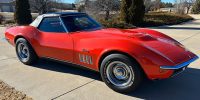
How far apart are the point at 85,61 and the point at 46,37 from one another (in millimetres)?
1190

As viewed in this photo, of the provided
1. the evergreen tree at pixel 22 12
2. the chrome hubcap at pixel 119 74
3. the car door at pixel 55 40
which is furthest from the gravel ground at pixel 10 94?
the evergreen tree at pixel 22 12

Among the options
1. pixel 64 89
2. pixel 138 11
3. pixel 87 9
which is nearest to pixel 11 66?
pixel 64 89

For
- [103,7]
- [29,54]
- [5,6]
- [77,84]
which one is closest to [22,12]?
[103,7]

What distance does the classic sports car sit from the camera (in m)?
3.49

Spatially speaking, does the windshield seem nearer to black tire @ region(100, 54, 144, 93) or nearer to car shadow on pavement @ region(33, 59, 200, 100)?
car shadow on pavement @ region(33, 59, 200, 100)

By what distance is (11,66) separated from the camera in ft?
18.0

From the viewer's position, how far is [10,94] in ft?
12.7

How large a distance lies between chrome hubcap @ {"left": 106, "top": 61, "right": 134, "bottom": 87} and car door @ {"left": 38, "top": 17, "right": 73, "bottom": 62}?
942mm

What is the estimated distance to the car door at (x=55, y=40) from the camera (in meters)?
4.50

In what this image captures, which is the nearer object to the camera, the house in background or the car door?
the car door

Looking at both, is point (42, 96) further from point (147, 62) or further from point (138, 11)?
point (138, 11)

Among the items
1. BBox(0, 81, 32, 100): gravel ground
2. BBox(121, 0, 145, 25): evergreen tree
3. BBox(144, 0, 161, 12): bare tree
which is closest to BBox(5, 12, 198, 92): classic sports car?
BBox(0, 81, 32, 100): gravel ground

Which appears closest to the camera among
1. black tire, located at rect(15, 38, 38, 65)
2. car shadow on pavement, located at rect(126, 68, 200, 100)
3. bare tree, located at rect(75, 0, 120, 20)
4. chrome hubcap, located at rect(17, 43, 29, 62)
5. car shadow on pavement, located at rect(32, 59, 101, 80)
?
car shadow on pavement, located at rect(126, 68, 200, 100)

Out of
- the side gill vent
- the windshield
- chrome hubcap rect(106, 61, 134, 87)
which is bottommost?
chrome hubcap rect(106, 61, 134, 87)
